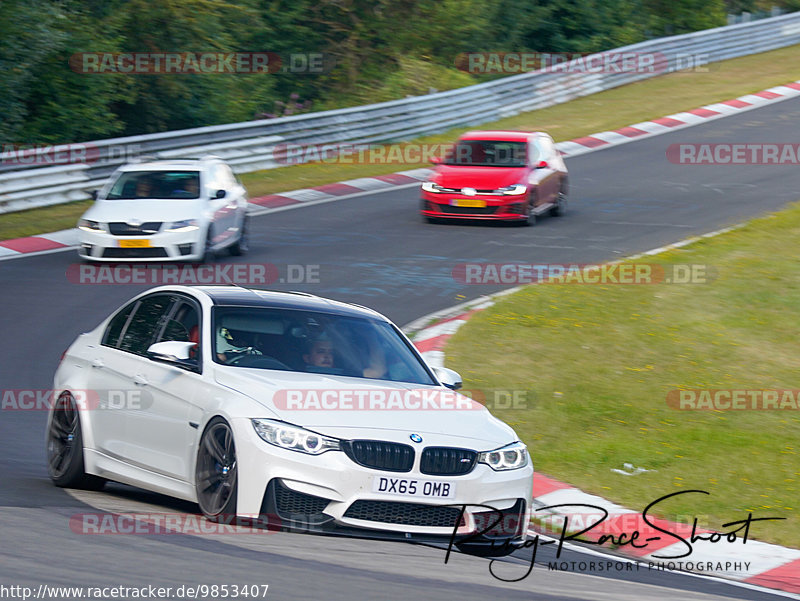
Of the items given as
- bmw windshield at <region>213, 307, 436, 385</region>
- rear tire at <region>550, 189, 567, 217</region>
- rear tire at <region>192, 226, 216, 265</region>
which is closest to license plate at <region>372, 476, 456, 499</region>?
bmw windshield at <region>213, 307, 436, 385</region>

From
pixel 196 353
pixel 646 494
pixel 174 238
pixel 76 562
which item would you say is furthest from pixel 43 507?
pixel 174 238

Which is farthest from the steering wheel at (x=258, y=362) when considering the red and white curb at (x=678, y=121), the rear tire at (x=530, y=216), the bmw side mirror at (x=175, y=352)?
the red and white curb at (x=678, y=121)

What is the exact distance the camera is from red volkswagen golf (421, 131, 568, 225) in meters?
21.7

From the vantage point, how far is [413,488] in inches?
271

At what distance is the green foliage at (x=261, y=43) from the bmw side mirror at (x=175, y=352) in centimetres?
2028

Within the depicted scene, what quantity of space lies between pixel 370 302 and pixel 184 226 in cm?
344

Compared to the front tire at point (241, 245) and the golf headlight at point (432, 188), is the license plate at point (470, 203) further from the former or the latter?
the front tire at point (241, 245)

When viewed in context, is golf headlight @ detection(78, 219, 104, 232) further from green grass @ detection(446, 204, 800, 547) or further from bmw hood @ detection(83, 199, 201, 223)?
green grass @ detection(446, 204, 800, 547)

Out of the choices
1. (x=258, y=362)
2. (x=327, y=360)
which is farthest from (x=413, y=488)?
(x=258, y=362)

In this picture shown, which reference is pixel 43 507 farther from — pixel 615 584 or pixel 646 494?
pixel 646 494

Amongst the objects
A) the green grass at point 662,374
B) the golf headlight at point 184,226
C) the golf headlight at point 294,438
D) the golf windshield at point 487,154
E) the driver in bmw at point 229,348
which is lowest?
the green grass at point 662,374

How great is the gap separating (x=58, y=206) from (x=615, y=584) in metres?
18.5

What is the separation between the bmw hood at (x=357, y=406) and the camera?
22.9 feet

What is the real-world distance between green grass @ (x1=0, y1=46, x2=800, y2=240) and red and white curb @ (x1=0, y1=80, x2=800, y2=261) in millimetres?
458
